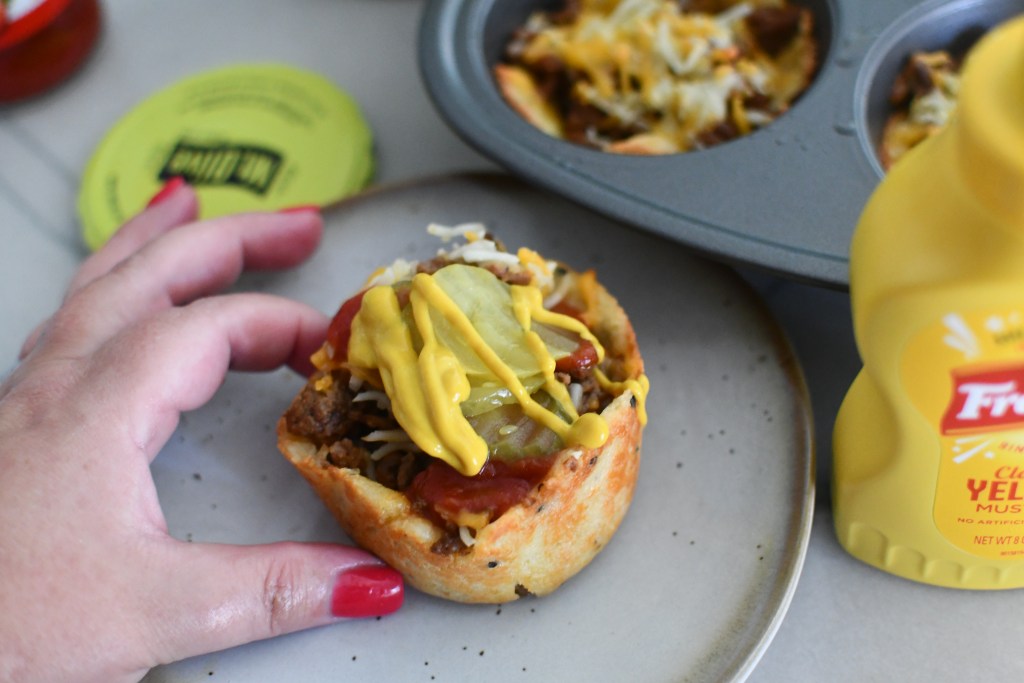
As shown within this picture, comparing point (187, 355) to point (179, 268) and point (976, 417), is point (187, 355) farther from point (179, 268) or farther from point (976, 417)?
point (976, 417)

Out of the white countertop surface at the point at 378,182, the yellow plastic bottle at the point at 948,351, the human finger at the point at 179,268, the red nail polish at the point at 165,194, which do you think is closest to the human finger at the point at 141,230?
the red nail polish at the point at 165,194

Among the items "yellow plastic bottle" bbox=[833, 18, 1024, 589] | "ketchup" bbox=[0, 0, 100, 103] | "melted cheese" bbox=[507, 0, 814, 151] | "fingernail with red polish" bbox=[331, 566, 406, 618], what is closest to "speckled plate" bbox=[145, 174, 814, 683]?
"fingernail with red polish" bbox=[331, 566, 406, 618]

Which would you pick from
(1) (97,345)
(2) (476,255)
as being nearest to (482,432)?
(2) (476,255)

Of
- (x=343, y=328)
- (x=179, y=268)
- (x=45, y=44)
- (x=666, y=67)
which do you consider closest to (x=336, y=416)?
(x=343, y=328)

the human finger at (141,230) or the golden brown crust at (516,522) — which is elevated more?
the human finger at (141,230)

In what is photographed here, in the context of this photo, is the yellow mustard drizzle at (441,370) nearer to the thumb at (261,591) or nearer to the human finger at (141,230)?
the thumb at (261,591)
